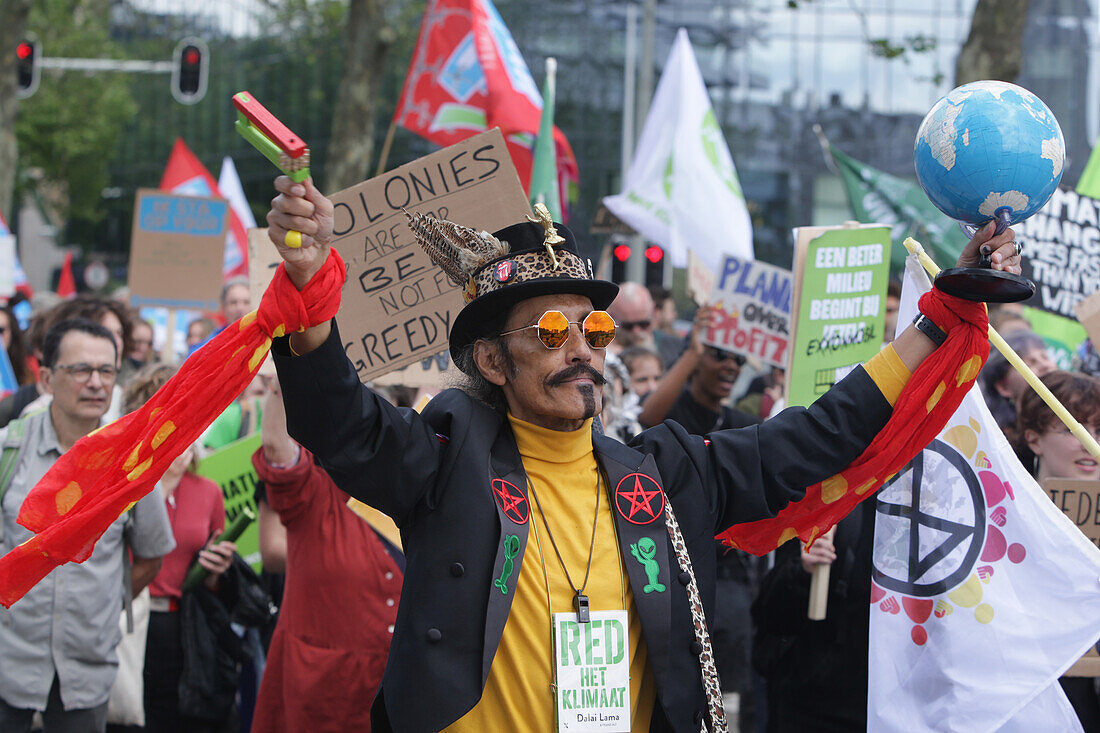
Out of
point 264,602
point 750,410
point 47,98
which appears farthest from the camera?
point 47,98

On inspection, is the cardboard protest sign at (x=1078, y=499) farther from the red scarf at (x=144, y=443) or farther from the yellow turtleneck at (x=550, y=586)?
the red scarf at (x=144, y=443)

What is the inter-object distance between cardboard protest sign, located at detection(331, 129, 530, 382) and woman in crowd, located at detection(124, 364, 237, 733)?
136 centimetres

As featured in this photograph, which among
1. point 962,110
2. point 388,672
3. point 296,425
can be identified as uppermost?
point 962,110

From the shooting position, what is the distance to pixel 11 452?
4363 mm

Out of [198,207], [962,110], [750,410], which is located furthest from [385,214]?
[198,207]

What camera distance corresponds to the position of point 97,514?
2.55 metres

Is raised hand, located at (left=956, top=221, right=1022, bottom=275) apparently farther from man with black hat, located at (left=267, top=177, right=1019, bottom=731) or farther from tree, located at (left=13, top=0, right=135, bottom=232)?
tree, located at (left=13, top=0, right=135, bottom=232)

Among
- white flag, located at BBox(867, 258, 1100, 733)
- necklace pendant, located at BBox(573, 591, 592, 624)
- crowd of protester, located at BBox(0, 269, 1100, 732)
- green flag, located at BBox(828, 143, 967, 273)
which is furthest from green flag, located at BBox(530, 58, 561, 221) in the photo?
necklace pendant, located at BBox(573, 591, 592, 624)

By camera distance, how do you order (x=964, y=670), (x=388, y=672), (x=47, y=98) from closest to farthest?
(x=388, y=672) < (x=964, y=670) < (x=47, y=98)

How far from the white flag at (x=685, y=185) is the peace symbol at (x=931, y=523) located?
425 cm

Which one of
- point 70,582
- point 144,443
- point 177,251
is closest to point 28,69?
point 177,251

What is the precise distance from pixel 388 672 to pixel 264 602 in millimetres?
2514

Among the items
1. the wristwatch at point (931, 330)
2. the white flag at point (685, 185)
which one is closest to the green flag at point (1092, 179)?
the white flag at point (685, 185)

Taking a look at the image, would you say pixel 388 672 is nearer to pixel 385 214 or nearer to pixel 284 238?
pixel 284 238
